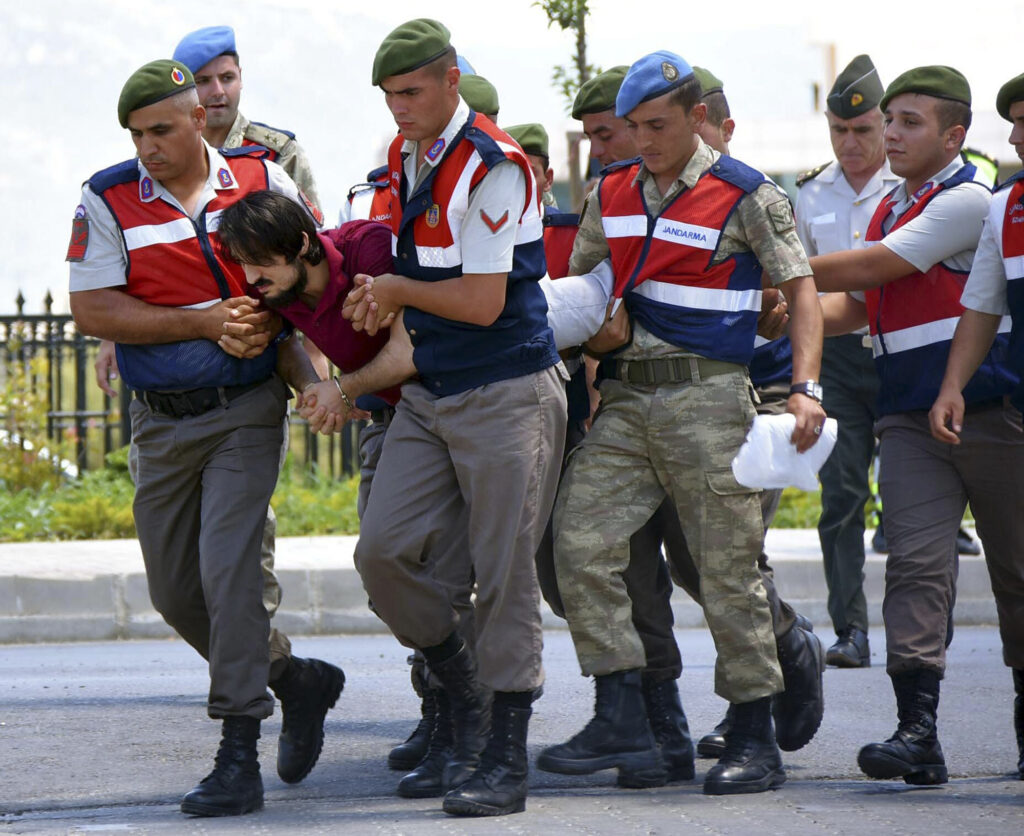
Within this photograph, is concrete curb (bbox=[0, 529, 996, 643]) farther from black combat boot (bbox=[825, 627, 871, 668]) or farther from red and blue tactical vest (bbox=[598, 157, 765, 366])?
red and blue tactical vest (bbox=[598, 157, 765, 366])

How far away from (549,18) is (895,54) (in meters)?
46.3

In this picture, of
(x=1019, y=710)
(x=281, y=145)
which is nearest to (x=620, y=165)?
(x=281, y=145)

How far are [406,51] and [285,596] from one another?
5.00 meters

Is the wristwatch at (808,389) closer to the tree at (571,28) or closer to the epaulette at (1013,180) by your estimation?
the epaulette at (1013,180)

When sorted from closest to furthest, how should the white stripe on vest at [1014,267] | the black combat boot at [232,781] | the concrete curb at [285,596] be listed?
the black combat boot at [232,781] → the white stripe on vest at [1014,267] → the concrete curb at [285,596]

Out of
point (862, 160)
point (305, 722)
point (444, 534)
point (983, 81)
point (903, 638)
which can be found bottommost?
point (305, 722)

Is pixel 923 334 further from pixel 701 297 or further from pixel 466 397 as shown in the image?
pixel 466 397

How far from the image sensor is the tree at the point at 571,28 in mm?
10117

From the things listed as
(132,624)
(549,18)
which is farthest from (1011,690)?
(549,18)

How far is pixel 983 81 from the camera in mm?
53406

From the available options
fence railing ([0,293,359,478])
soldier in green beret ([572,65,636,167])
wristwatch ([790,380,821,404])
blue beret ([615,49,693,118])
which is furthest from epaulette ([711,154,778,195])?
fence railing ([0,293,359,478])

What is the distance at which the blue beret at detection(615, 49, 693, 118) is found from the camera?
4809mm

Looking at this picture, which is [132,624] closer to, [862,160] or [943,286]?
[862,160]

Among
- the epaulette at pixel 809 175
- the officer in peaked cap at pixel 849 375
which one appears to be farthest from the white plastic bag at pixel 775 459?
the epaulette at pixel 809 175
